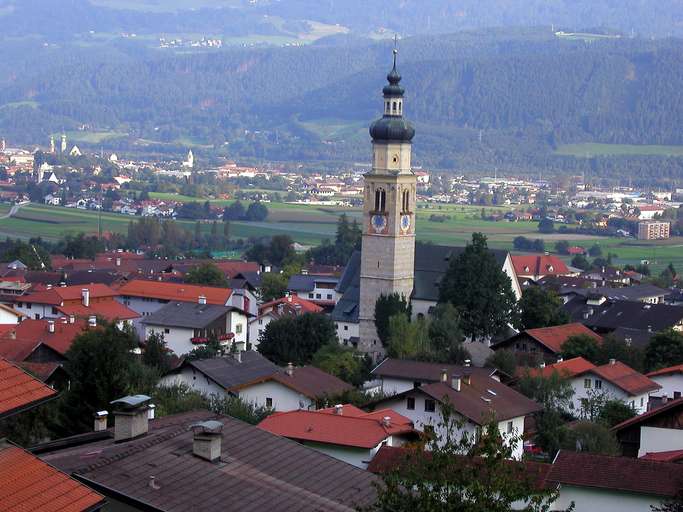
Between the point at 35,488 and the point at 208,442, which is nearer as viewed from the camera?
A: the point at 35,488

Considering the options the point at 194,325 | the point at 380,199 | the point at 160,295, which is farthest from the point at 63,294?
the point at 380,199

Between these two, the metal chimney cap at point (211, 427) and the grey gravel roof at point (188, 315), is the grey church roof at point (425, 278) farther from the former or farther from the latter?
the metal chimney cap at point (211, 427)

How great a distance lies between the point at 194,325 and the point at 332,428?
82.2ft

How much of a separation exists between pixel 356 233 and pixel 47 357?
5111cm

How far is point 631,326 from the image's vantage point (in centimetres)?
5444

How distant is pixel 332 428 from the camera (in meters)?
27.0

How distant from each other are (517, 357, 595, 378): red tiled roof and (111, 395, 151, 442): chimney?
2181 centimetres

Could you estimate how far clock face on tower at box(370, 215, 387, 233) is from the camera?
54531 millimetres

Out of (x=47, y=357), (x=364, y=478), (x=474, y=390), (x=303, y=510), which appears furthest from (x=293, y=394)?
(x=303, y=510)

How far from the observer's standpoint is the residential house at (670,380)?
131ft

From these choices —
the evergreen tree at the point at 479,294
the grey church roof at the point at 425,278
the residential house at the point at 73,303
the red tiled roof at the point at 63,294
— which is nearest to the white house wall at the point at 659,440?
the evergreen tree at the point at 479,294

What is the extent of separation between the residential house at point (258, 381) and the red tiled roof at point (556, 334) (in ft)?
36.0

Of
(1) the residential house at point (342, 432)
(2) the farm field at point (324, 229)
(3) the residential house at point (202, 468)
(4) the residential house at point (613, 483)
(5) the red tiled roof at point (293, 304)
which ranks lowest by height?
(2) the farm field at point (324, 229)

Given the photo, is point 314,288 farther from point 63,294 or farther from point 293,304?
point 63,294
